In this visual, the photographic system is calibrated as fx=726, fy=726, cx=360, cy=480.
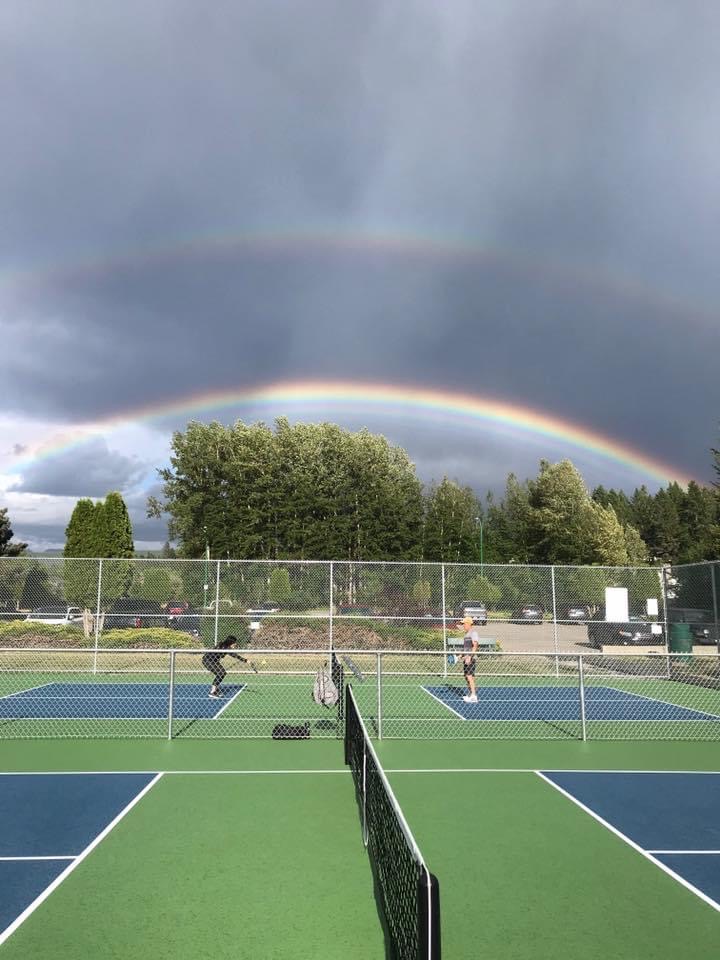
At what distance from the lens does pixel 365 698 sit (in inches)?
644

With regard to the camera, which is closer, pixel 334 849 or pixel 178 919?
pixel 178 919

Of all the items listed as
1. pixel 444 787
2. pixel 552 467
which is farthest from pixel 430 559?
pixel 444 787

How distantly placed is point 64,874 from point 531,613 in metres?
17.2

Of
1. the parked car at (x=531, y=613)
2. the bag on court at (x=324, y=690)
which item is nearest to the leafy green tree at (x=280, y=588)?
the parked car at (x=531, y=613)

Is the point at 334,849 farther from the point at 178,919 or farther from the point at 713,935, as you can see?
the point at 713,935

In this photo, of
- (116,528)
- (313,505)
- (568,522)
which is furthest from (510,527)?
(116,528)

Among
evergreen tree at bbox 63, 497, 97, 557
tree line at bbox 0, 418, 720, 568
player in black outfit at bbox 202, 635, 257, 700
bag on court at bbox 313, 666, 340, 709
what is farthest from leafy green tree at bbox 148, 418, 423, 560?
bag on court at bbox 313, 666, 340, 709

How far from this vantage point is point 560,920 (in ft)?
16.8

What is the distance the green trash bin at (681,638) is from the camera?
20453mm

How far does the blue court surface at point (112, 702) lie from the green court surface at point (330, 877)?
378 cm

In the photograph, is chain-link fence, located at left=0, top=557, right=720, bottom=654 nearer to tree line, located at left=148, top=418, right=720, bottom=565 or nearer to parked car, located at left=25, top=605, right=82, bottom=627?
parked car, located at left=25, top=605, right=82, bottom=627

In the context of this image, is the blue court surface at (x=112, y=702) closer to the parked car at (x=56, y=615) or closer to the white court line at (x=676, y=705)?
the parked car at (x=56, y=615)

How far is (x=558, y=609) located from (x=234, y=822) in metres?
15.6

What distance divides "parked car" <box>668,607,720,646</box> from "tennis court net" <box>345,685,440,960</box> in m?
15.6
